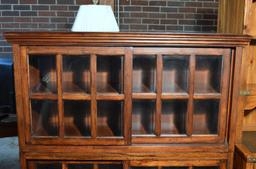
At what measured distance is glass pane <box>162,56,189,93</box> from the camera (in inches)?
53.3

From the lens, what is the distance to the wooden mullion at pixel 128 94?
4.26 feet

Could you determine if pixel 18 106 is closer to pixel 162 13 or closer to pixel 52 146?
pixel 52 146

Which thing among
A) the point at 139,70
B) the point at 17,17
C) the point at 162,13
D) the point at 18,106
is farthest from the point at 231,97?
the point at 17,17

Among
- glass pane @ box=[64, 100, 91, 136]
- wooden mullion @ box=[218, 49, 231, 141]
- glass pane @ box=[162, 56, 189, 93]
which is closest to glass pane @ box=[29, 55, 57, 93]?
glass pane @ box=[64, 100, 91, 136]

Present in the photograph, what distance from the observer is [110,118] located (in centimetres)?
142

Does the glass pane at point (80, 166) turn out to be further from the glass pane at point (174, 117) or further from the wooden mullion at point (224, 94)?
the wooden mullion at point (224, 94)

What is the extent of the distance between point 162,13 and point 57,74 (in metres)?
1.60

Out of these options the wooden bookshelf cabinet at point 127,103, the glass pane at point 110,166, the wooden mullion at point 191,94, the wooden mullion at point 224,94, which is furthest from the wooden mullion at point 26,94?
the wooden mullion at point 224,94

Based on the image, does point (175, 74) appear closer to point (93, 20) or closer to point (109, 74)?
point (109, 74)

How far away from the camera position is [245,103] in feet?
5.32

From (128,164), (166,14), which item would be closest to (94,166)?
(128,164)

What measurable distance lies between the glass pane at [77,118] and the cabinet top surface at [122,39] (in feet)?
1.05

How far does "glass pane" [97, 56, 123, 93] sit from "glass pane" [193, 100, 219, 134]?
42 cm

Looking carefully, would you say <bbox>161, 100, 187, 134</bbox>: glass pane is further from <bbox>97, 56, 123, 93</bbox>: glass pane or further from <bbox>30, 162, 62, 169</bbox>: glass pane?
<bbox>30, 162, 62, 169</bbox>: glass pane
